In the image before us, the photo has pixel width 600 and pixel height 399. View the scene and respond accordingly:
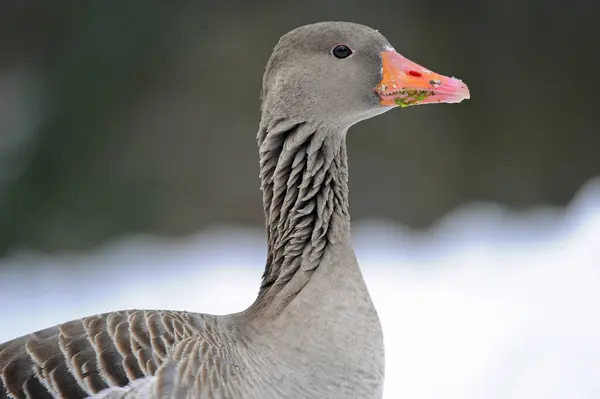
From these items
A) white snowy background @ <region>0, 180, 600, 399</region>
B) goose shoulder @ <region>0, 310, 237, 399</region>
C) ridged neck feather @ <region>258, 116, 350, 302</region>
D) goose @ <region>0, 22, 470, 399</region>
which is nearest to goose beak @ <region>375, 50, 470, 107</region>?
goose @ <region>0, 22, 470, 399</region>

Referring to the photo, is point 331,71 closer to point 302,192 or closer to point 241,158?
point 302,192

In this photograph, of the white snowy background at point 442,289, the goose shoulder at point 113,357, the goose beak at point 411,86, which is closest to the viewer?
the goose shoulder at point 113,357

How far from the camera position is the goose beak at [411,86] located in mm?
2342

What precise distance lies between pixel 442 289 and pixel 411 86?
3163 millimetres

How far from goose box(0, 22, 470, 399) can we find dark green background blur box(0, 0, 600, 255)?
9.94 feet

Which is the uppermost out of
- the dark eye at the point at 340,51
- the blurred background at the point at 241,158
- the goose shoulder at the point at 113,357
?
the blurred background at the point at 241,158

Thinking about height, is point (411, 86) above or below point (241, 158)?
below

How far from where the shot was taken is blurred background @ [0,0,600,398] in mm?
5375

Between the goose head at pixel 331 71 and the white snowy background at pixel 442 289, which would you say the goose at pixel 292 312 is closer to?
the goose head at pixel 331 71

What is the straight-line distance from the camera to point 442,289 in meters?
5.32

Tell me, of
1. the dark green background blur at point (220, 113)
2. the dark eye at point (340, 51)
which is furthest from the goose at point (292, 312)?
the dark green background blur at point (220, 113)

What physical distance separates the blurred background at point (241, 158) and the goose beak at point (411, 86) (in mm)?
2780

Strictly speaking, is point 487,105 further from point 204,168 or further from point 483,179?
point 204,168

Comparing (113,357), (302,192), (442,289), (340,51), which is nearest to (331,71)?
(340,51)
